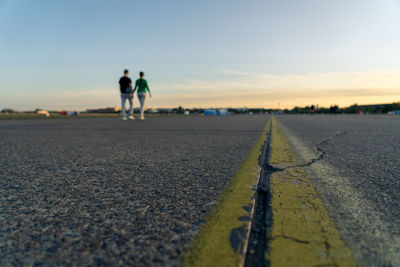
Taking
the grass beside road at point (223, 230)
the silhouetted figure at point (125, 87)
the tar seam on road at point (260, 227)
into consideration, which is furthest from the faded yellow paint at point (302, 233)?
the silhouetted figure at point (125, 87)

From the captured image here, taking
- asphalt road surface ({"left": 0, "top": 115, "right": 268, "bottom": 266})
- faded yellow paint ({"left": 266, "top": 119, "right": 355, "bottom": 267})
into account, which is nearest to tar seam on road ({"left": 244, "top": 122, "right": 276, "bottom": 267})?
faded yellow paint ({"left": 266, "top": 119, "right": 355, "bottom": 267})

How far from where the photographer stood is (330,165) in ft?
8.37

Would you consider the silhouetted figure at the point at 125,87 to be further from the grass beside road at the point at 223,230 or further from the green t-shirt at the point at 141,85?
the grass beside road at the point at 223,230

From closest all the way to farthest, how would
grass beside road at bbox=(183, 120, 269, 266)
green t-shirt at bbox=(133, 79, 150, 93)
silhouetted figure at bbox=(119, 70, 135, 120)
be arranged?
grass beside road at bbox=(183, 120, 269, 266), silhouetted figure at bbox=(119, 70, 135, 120), green t-shirt at bbox=(133, 79, 150, 93)

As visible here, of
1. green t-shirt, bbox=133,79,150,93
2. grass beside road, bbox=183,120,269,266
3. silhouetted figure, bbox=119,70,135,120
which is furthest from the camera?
green t-shirt, bbox=133,79,150,93

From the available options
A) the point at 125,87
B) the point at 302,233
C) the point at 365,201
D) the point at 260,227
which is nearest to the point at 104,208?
the point at 260,227

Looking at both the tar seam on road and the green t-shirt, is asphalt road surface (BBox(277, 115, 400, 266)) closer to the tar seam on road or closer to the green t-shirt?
the tar seam on road

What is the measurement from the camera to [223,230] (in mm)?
1066

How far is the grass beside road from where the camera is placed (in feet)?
2.83

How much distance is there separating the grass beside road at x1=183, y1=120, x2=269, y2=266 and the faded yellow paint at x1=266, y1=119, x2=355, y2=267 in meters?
0.13

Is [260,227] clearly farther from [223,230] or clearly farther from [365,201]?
[365,201]

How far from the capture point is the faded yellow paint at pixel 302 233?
87 cm

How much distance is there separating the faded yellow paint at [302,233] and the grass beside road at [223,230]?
0.13 m

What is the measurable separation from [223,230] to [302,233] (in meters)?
0.31
